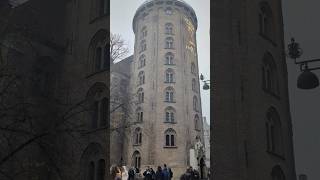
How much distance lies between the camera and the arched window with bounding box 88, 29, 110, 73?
2041 centimetres

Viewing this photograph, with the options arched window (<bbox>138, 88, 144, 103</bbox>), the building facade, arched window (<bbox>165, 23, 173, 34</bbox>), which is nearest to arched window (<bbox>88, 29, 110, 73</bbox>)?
the building facade

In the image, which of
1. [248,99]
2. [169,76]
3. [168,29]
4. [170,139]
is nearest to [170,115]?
[170,139]

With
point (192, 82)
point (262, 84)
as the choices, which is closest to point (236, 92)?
point (262, 84)

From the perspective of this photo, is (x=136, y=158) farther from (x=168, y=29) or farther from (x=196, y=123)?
(x=168, y=29)

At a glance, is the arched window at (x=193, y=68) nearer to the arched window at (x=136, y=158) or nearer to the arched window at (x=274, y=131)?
the arched window at (x=136, y=158)

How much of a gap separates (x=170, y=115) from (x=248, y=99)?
30.6 m

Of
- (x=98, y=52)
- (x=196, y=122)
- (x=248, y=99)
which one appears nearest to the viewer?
(x=248, y=99)

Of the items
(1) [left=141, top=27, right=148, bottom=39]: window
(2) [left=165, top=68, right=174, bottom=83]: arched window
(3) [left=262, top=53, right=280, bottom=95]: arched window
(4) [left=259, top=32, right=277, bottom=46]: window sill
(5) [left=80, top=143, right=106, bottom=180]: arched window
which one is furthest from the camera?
(1) [left=141, top=27, right=148, bottom=39]: window

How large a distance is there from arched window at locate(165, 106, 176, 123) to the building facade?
91.1 feet

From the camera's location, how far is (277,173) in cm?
1909

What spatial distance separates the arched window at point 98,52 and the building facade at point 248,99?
447 centimetres

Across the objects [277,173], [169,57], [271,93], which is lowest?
[277,173]

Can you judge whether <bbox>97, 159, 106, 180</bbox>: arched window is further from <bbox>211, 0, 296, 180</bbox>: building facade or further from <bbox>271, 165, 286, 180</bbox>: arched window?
<bbox>271, 165, 286, 180</bbox>: arched window

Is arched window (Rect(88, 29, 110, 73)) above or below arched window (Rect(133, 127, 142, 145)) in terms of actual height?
above
